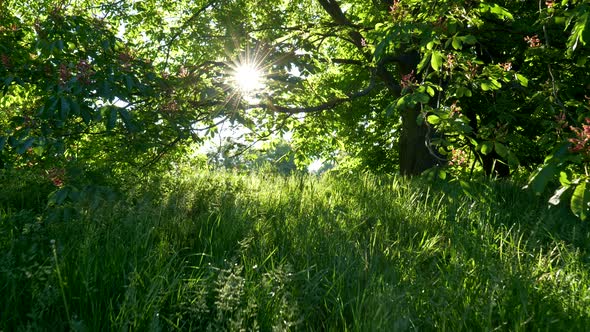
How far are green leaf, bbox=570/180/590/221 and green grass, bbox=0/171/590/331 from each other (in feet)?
1.73

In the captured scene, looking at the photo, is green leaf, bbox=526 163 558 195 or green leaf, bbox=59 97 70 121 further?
green leaf, bbox=59 97 70 121

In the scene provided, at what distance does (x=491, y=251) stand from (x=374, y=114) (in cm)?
1127

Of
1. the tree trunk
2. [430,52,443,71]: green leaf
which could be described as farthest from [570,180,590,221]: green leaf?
the tree trunk

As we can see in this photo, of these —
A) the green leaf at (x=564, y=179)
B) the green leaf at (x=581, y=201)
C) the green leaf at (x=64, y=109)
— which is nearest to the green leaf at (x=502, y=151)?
the green leaf at (x=564, y=179)

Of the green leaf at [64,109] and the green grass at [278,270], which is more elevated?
the green leaf at [64,109]

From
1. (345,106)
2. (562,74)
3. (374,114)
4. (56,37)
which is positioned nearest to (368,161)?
(374,114)

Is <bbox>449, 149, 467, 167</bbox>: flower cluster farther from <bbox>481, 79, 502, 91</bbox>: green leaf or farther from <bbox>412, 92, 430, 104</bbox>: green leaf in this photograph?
<bbox>481, 79, 502, 91</bbox>: green leaf

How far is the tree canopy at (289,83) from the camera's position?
12.5ft

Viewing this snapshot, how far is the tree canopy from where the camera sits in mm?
3807

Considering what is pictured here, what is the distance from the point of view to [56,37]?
468 cm

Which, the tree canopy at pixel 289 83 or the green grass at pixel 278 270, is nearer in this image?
the green grass at pixel 278 270

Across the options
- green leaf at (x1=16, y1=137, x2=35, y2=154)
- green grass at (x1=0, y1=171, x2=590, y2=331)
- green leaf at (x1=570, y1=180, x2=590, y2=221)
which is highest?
green leaf at (x1=16, y1=137, x2=35, y2=154)

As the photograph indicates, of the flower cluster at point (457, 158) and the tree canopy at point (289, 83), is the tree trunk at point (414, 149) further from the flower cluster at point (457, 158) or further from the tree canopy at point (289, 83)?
the flower cluster at point (457, 158)

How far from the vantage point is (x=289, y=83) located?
601 cm
